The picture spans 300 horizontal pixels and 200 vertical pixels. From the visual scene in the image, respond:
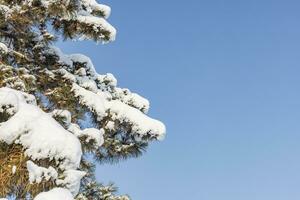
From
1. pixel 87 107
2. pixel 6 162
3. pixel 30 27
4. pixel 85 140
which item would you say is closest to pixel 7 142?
pixel 6 162

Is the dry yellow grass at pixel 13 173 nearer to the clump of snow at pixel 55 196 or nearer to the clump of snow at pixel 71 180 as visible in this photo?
the clump of snow at pixel 71 180

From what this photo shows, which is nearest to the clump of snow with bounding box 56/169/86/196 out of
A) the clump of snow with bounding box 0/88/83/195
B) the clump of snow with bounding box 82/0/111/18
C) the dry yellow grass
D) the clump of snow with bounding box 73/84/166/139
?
the clump of snow with bounding box 0/88/83/195

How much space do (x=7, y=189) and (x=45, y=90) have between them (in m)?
4.45

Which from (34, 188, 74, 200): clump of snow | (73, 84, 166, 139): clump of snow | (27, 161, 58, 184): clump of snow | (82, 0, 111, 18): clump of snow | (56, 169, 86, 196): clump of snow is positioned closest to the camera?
(34, 188, 74, 200): clump of snow

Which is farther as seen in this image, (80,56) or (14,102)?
(80,56)

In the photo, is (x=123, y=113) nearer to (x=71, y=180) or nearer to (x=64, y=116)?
(x=64, y=116)

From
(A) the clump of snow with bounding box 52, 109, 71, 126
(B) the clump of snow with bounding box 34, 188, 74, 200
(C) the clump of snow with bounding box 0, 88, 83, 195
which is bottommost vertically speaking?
(B) the clump of snow with bounding box 34, 188, 74, 200

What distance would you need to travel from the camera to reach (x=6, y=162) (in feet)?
18.6

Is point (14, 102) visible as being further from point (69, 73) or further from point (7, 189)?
point (69, 73)

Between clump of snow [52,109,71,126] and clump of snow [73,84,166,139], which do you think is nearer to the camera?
clump of snow [52,109,71,126]

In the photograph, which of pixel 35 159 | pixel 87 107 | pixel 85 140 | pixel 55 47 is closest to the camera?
pixel 35 159

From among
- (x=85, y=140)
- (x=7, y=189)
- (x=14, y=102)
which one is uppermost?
(x=85, y=140)

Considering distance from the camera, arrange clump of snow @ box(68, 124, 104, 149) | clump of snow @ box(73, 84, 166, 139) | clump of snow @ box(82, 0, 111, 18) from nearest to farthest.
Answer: clump of snow @ box(68, 124, 104, 149), clump of snow @ box(73, 84, 166, 139), clump of snow @ box(82, 0, 111, 18)

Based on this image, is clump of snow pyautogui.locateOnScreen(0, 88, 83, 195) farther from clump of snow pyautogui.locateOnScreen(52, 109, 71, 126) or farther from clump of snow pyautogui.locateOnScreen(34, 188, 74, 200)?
clump of snow pyautogui.locateOnScreen(52, 109, 71, 126)
